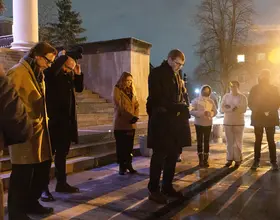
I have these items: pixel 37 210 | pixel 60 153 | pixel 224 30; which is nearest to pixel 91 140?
pixel 60 153

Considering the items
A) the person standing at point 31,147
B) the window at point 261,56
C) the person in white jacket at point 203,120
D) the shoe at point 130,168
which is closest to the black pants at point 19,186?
the person standing at point 31,147

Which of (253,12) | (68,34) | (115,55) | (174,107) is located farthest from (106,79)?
(68,34)

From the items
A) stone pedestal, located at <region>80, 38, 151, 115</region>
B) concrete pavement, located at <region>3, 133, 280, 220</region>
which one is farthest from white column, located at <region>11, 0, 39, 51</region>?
concrete pavement, located at <region>3, 133, 280, 220</region>

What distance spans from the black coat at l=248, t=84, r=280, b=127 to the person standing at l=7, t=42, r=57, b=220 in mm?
4816

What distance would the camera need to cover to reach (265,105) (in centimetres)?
746

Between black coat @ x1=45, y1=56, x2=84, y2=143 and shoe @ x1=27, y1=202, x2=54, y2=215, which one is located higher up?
black coat @ x1=45, y1=56, x2=84, y2=143

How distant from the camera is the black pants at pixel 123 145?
6.59 metres

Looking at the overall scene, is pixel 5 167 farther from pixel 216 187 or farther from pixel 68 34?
pixel 68 34

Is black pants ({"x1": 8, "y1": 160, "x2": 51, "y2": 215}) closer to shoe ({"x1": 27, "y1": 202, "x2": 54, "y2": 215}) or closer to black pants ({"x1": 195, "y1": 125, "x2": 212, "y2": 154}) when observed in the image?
shoe ({"x1": 27, "y1": 202, "x2": 54, "y2": 215})

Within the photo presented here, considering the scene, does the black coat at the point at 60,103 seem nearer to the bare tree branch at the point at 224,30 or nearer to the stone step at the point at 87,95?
the stone step at the point at 87,95

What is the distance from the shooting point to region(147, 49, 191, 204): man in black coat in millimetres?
5008

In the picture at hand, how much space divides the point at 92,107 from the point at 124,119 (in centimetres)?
426

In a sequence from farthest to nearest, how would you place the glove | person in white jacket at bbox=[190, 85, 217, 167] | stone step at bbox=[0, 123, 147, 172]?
person in white jacket at bbox=[190, 85, 217, 167], stone step at bbox=[0, 123, 147, 172], the glove

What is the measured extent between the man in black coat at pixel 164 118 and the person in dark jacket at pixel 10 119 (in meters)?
2.51
